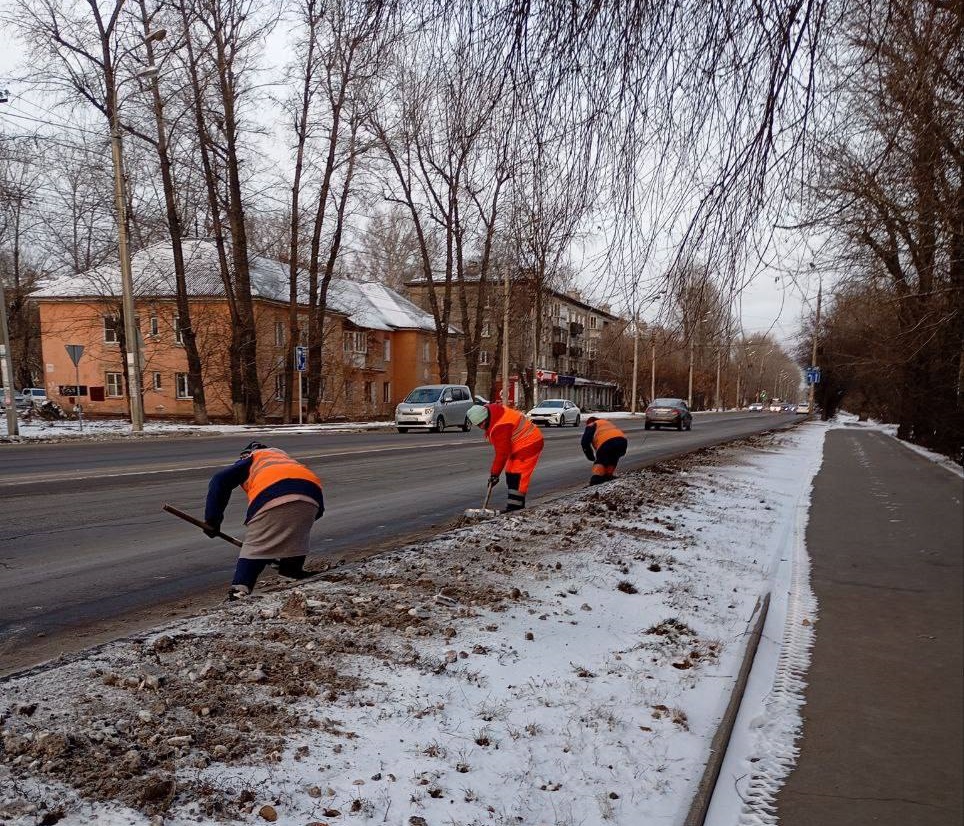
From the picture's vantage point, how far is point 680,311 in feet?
11.7

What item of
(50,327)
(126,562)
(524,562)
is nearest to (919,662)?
(524,562)

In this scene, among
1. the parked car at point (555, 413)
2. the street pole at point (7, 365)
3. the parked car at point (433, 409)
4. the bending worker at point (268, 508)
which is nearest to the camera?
the bending worker at point (268, 508)

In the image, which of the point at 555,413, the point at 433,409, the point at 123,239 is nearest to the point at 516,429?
the point at 123,239

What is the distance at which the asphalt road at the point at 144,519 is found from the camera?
479 centimetres

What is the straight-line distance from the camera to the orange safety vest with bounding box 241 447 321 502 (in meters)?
4.55

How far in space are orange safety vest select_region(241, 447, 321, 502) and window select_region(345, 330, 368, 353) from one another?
130ft

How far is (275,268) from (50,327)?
1283 cm

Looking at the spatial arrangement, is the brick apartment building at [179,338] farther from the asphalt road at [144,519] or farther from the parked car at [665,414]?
the asphalt road at [144,519]

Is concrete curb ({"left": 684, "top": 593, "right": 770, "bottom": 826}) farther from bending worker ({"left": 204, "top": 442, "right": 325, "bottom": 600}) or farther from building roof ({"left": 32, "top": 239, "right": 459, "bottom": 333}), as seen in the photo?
building roof ({"left": 32, "top": 239, "right": 459, "bottom": 333})

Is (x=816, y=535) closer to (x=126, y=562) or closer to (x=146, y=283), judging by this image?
(x=126, y=562)

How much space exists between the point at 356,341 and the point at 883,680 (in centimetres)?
4385

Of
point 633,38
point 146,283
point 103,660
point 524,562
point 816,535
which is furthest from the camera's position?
point 146,283

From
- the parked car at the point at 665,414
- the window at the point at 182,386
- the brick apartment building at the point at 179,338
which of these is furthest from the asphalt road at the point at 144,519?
the window at the point at 182,386

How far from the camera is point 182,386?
128 ft
